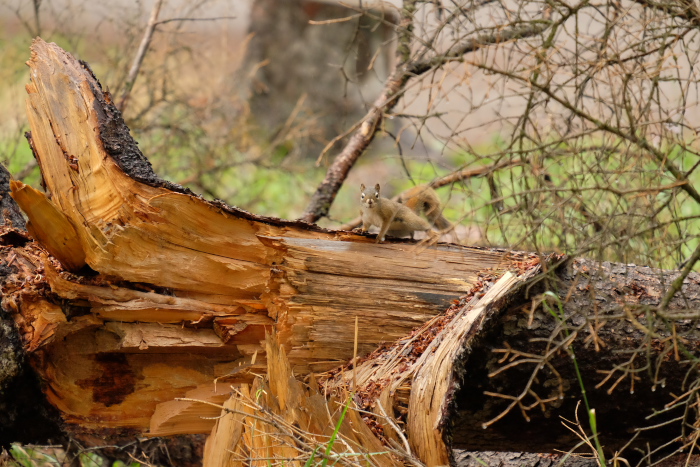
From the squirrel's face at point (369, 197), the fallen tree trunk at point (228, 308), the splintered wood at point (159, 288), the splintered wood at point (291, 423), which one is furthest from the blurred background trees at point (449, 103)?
the splintered wood at point (291, 423)

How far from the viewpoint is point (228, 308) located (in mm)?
3137

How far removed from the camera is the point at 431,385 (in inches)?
107

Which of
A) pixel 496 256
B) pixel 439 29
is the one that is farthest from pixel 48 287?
pixel 439 29

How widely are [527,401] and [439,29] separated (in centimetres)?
208

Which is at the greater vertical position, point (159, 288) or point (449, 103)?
point (449, 103)

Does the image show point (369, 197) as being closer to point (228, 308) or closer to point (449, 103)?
point (228, 308)

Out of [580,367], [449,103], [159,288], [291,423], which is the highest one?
[449,103]

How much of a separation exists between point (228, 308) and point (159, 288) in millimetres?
333

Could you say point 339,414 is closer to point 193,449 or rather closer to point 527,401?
point 527,401

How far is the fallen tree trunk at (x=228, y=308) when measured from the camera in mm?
2898

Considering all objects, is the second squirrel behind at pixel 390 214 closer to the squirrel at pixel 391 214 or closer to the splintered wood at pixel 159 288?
the squirrel at pixel 391 214

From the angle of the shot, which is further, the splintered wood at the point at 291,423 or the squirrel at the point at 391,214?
the squirrel at the point at 391,214

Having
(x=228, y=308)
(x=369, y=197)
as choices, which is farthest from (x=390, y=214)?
(x=228, y=308)

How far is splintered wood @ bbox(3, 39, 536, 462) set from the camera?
2.90 metres
